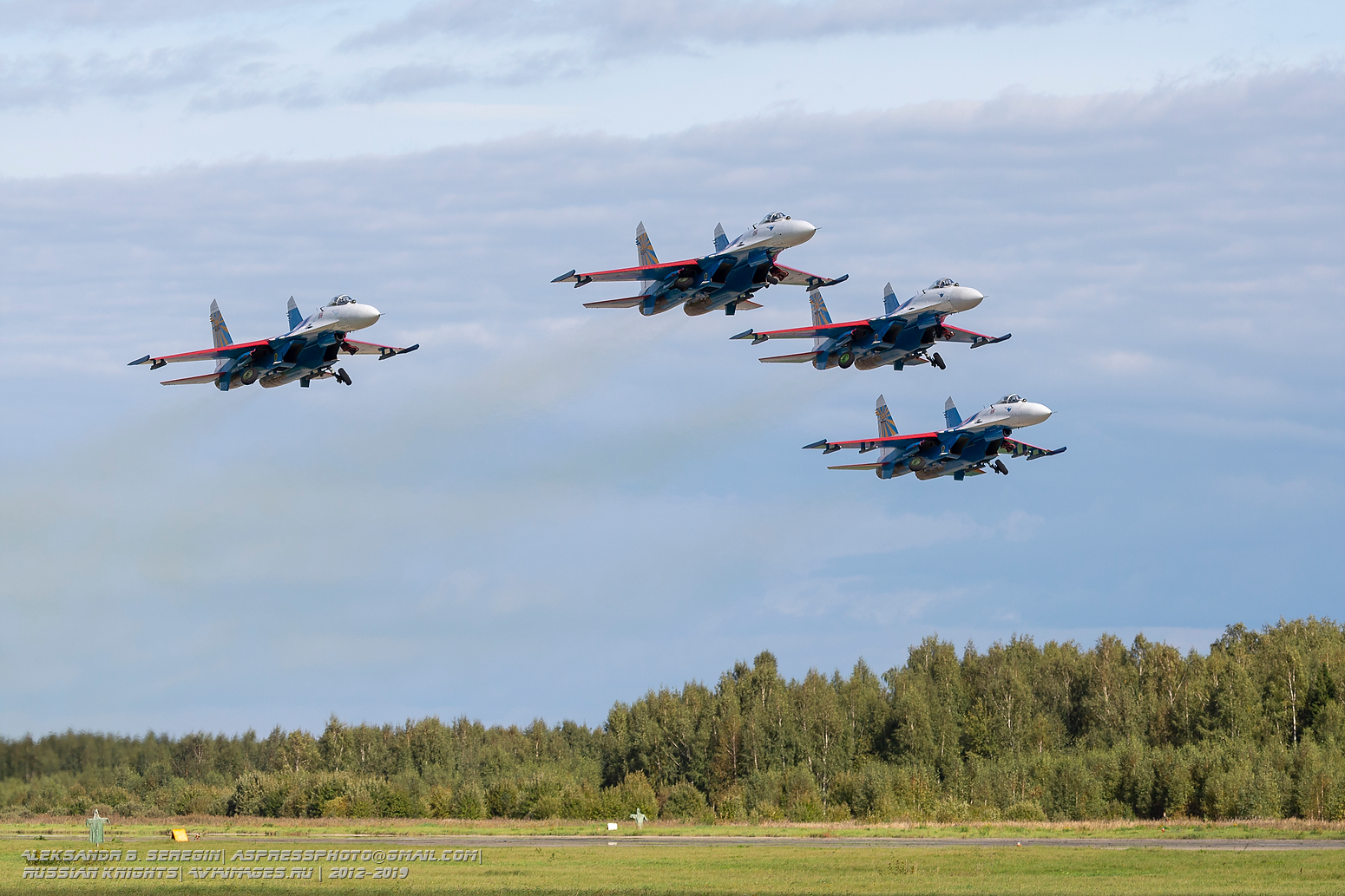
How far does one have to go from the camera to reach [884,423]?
79500mm

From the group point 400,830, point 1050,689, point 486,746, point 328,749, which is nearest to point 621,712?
point 486,746

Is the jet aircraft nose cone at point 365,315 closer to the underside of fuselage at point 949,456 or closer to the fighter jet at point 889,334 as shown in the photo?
the fighter jet at point 889,334

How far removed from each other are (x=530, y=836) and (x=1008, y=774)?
36353mm

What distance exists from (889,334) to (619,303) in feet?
43.2

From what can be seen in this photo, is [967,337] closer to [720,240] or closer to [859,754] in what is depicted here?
[720,240]

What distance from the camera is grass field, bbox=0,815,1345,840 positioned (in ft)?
244

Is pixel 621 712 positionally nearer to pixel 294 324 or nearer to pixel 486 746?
pixel 486 746

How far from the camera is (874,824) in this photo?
8794 centimetres

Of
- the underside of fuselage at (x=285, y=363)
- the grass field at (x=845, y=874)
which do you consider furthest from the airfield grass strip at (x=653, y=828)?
the underside of fuselage at (x=285, y=363)

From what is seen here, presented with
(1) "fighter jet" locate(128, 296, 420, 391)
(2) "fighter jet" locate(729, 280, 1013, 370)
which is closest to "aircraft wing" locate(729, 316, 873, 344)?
(2) "fighter jet" locate(729, 280, 1013, 370)

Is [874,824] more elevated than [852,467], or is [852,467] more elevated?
[852,467]

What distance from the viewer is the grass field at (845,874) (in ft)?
171

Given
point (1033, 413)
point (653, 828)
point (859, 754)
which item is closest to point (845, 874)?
point (1033, 413)

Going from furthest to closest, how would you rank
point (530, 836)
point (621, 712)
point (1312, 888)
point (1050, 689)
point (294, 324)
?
point (621, 712) → point (1050, 689) → point (530, 836) → point (294, 324) → point (1312, 888)
